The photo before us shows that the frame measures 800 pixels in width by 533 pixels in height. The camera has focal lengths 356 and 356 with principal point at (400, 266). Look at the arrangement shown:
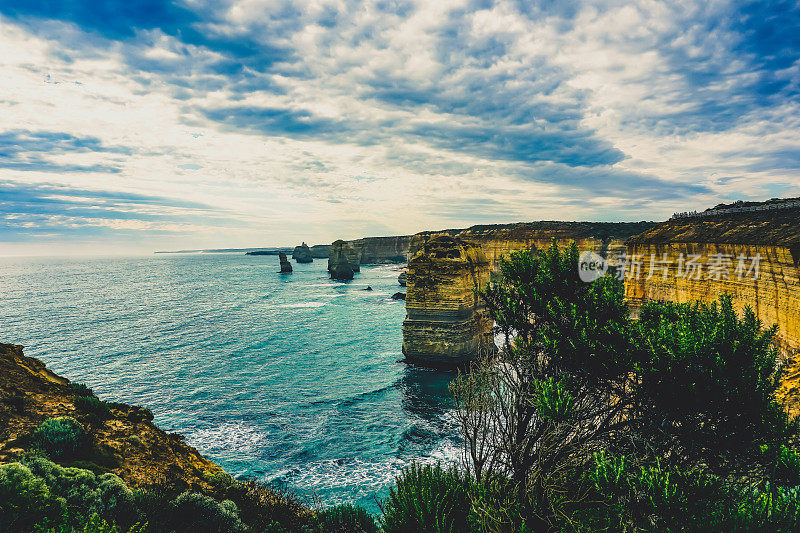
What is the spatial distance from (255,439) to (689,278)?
34.3m

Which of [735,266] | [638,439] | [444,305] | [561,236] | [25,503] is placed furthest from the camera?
[561,236]

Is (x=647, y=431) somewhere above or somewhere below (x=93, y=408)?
above

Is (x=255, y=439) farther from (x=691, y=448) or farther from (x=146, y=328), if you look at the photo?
(x=146, y=328)

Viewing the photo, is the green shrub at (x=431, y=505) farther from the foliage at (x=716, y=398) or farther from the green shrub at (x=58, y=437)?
the green shrub at (x=58, y=437)

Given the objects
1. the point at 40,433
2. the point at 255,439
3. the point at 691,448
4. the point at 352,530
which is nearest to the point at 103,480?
the point at 40,433

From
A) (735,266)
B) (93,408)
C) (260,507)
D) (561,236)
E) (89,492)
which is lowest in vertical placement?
(260,507)

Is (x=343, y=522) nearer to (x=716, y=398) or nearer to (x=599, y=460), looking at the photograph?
(x=599, y=460)

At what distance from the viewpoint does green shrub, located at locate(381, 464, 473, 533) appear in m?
9.77

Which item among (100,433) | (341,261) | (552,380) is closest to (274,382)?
(100,433)

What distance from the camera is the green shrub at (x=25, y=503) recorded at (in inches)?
276

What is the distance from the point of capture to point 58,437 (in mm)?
11219

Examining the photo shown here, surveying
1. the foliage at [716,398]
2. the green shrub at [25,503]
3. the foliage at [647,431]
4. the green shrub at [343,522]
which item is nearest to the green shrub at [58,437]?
the green shrub at [25,503]

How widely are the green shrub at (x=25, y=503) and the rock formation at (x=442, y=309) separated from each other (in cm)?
2823

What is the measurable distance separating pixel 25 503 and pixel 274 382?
24.5 m
